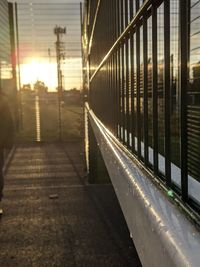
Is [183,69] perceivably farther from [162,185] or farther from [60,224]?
[60,224]

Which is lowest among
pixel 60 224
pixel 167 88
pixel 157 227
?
pixel 60 224

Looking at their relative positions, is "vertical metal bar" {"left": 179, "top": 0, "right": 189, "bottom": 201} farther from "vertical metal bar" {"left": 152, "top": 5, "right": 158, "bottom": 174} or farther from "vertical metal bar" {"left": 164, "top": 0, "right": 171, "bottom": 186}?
"vertical metal bar" {"left": 152, "top": 5, "right": 158, "bottom": 174}

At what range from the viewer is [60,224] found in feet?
21.9

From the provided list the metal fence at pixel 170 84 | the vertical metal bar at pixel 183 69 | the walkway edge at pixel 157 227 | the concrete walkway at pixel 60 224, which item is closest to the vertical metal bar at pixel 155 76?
the metal fence at pixel 170 84

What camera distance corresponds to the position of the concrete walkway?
5383 mm

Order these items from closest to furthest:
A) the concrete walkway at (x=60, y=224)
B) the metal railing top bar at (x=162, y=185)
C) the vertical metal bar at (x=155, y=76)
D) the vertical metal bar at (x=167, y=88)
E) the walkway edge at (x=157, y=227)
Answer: the walkway edge at (x=157, y=227) → the metal railing top bar at (x=162, y=185) → the vertical metal bar at (x=167, y=88) → the vertical metal bar at (x=155, y=76) → the concrete walkway at (x=60, y=224)

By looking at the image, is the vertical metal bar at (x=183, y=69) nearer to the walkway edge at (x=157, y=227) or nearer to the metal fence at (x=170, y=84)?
the metal fence at (x=170, y=84)

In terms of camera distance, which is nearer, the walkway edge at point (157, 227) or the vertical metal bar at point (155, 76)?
the walkway edge at point (157, 227)

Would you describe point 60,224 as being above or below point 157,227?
below

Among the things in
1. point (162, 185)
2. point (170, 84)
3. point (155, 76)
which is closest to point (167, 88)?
point (170, 84)

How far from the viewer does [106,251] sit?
5.58m

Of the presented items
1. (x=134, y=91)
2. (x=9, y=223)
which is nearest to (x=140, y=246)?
(x=134, y=91)

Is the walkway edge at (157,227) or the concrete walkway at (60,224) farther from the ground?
the walkway edge at (157,227)

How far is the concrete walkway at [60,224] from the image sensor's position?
5383mm
